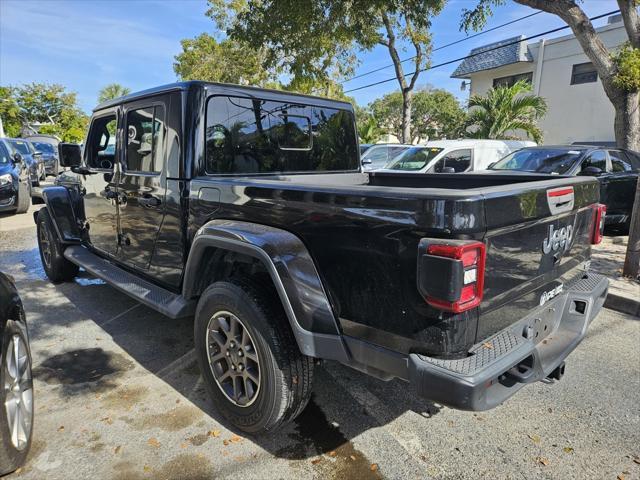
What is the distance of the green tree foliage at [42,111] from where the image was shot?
124 ft

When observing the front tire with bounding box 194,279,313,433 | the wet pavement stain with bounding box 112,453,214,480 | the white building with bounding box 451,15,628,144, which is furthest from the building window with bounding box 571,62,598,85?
the wet pavement stain with bounding box 112,453,214,480

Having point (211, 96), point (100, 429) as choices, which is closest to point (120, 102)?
point (211, 96)

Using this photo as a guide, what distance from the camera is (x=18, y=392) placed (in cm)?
228

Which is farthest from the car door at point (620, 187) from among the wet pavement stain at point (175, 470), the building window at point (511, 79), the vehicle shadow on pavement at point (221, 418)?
the building window at point (511, 79)

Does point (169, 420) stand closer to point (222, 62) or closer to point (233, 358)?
point (233, 358)

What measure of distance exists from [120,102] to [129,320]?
2.03 meters

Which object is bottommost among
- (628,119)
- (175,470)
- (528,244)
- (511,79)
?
(175,470)

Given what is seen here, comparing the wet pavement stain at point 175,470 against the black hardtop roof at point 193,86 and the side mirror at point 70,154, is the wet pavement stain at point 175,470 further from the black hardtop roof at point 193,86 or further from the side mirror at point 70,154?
the side mirror at point 70,154

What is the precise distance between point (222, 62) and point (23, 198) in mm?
19687

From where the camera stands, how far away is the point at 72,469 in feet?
7.66

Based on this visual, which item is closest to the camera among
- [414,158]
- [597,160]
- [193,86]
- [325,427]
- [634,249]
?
[325,427]

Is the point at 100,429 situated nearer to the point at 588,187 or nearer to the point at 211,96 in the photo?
the point at 211,96

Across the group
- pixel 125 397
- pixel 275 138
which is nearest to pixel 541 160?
pixel 275 138

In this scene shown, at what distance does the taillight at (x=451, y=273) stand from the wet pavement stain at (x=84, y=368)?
2.52 metres
